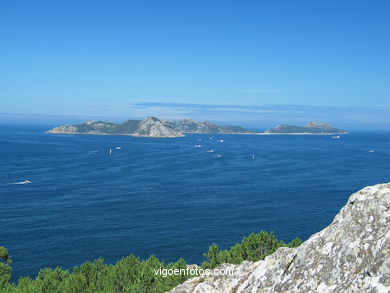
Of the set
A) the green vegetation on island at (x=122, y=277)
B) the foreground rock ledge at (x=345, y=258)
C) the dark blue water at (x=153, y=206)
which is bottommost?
the dark blue water at (x=153, y=206)

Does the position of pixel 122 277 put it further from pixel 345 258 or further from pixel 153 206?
pixel 153 206

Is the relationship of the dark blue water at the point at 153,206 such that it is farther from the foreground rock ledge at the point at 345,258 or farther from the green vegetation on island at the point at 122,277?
the foreground rock ledge at the point at 345,258

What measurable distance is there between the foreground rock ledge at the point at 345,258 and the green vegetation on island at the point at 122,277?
69.5ft

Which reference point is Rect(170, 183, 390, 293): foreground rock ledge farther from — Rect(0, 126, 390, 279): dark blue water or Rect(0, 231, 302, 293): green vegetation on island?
Rect(0, 126, 390, 279): dark blue water

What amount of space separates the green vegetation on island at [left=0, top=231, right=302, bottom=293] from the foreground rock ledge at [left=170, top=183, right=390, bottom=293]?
21170 millimetres

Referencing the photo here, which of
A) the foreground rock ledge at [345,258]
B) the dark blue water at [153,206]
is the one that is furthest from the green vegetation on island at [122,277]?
the dark blue water at [153,206]

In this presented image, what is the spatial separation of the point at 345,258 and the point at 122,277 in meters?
37.1

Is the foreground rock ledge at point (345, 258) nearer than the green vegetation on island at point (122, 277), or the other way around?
the foreground rock ledge at point (345, 258)

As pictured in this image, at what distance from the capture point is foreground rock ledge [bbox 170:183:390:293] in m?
14.1

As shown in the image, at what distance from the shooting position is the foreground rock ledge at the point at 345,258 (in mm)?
14086

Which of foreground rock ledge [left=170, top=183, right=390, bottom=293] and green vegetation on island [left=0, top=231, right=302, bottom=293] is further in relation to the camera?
green vegetation on island [left=0, top=231, right=302, bottom=293]

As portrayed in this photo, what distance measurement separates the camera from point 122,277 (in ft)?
153

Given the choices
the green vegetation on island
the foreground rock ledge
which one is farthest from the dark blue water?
the foreground rock ledge

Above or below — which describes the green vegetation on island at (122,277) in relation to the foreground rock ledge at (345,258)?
below
